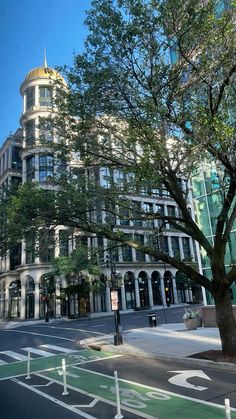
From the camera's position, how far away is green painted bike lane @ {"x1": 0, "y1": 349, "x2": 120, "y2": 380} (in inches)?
483

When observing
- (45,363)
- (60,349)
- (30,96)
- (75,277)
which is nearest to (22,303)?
(75,277)

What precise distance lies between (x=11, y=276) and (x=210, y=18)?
175 feet

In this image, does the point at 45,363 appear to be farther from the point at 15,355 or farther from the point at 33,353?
the point at 15,355

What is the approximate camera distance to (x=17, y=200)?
12.3m

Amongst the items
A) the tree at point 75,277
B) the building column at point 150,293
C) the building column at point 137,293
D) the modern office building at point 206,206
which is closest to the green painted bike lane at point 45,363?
the modern office building at point 206,206

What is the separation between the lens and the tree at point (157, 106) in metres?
10.9

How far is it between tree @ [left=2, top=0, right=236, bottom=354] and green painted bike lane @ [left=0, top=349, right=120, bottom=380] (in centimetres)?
513

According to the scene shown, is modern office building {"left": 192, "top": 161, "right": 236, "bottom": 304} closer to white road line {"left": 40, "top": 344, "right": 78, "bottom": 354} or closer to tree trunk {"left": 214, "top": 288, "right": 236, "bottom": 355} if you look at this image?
tree trunk {"left": 214, "top": 288, "right": 236, "bottom": 355}

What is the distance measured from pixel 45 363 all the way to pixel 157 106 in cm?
1030

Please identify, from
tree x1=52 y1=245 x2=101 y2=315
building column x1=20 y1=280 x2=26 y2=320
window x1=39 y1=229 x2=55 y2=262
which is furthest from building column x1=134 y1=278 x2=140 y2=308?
window x1=39 y1=229 x2=55 y2=262

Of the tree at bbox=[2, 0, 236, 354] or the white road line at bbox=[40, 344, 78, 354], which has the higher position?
the tree at bbox=[2, 0, 236, 354]

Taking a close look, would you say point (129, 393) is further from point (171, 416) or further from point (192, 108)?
point (192, 108)

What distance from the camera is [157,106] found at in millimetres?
11094

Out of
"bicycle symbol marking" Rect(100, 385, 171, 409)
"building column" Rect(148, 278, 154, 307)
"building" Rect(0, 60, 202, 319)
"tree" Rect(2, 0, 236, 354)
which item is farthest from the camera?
"building column" Rect(148, 278, 154, 307)
